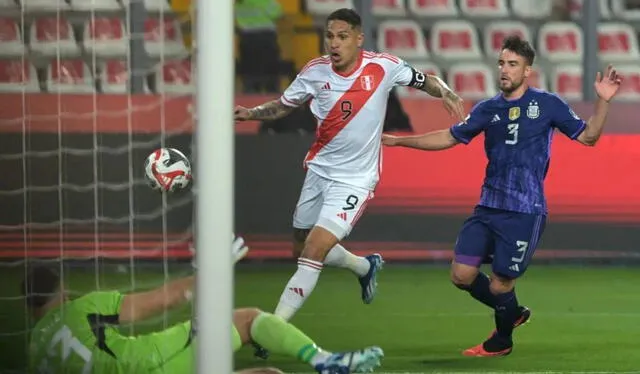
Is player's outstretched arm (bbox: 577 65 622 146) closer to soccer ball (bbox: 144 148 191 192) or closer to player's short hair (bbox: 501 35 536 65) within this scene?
player's short hair (bbox: 501 35 536 65)

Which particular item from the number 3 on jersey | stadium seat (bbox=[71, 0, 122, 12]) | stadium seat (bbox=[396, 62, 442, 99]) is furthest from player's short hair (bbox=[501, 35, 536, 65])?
stadium seat (bbox=[396, 62, 442, 99])

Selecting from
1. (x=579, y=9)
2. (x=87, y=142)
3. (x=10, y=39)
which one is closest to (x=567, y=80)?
(x=579, y=9)

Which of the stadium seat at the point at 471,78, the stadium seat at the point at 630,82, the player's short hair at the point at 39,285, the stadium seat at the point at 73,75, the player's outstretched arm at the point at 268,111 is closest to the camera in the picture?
the player's short hair at the point at 39,285

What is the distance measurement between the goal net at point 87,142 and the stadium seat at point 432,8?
2418 millimetres

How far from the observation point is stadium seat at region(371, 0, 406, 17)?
12481 mm

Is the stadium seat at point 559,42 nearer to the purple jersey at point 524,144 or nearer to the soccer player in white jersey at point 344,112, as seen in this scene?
the soccer player in white jersey at point 344,112

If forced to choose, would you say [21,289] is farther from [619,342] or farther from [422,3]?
[422,3]

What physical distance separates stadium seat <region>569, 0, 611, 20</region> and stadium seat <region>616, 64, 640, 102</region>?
48 centimetres

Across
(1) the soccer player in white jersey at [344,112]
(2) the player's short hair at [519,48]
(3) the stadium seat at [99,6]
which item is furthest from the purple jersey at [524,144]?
(3) the stadium seat at [99,6]

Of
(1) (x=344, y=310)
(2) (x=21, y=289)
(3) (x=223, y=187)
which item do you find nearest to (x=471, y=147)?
(1) (x=344, y=310)

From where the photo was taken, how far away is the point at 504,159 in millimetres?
7121

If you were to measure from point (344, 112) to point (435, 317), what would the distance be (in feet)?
5.93

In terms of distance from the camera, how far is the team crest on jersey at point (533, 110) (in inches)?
279

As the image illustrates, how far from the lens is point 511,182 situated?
710 centimetres
